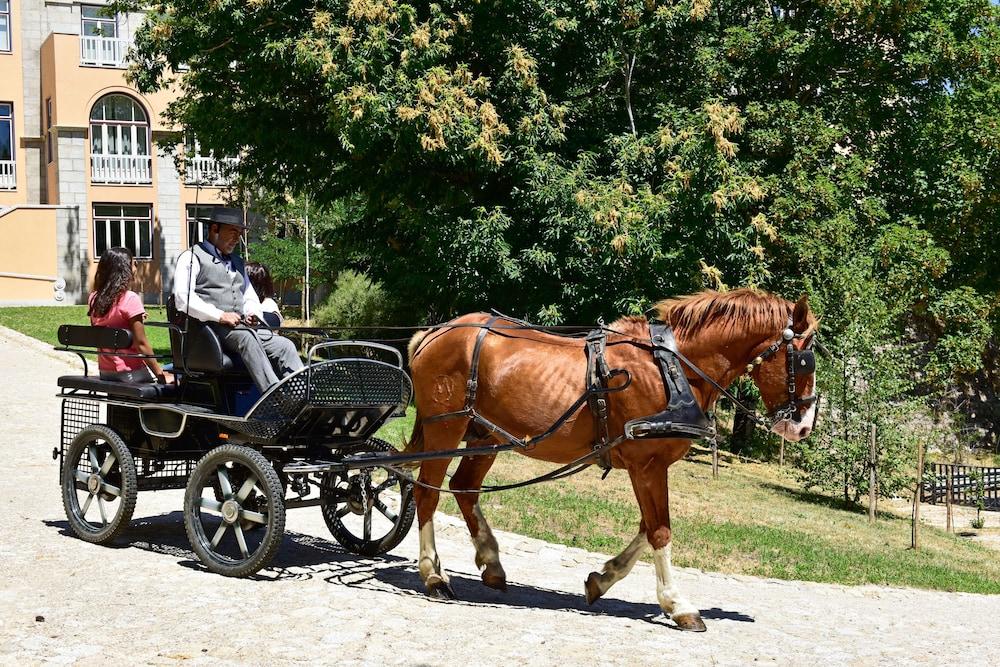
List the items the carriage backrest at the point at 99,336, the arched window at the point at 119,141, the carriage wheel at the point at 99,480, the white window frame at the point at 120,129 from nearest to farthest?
the carriage wheel at the point at 99,480 < the carriage backrest at the point at 99,336 < the white window frame at the point at 120,129 < the arched window at the point at 119,141

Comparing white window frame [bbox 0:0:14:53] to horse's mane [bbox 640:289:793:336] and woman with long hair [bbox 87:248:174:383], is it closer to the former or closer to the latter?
woman with long hair [bbox 87:248:174:383]

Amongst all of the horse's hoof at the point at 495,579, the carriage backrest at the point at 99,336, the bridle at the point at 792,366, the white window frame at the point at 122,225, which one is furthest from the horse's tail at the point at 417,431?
the white window frame at the point at 122,225

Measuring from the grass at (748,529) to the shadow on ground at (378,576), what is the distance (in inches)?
70.1

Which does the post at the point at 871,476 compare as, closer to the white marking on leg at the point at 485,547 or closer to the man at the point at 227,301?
the white marking on leg at the point at 485,547

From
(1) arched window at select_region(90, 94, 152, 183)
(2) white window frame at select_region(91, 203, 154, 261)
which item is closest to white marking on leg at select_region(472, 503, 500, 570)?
(2) white window frame at select_region(91, 203, 154, 261)

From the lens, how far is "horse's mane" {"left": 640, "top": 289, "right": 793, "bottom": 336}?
26.3ft

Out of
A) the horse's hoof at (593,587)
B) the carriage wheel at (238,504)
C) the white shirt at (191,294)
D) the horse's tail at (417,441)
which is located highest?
the white shirt at (191,294)

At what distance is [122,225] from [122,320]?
35.9 metres

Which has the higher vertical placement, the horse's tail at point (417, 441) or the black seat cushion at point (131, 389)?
the black seat cushion at point (131, 389)

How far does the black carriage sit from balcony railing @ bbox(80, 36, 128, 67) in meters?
35.7

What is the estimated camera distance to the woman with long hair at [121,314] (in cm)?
977

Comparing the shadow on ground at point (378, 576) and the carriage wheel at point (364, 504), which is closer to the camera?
the shadow on ground at point (378, 576)

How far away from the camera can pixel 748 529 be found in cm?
1355

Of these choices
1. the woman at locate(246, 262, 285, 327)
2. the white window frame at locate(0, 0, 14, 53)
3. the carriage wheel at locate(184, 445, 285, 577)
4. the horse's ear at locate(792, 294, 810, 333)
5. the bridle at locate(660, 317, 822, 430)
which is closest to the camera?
the bridle at locate(660, 317, 822, 430)
